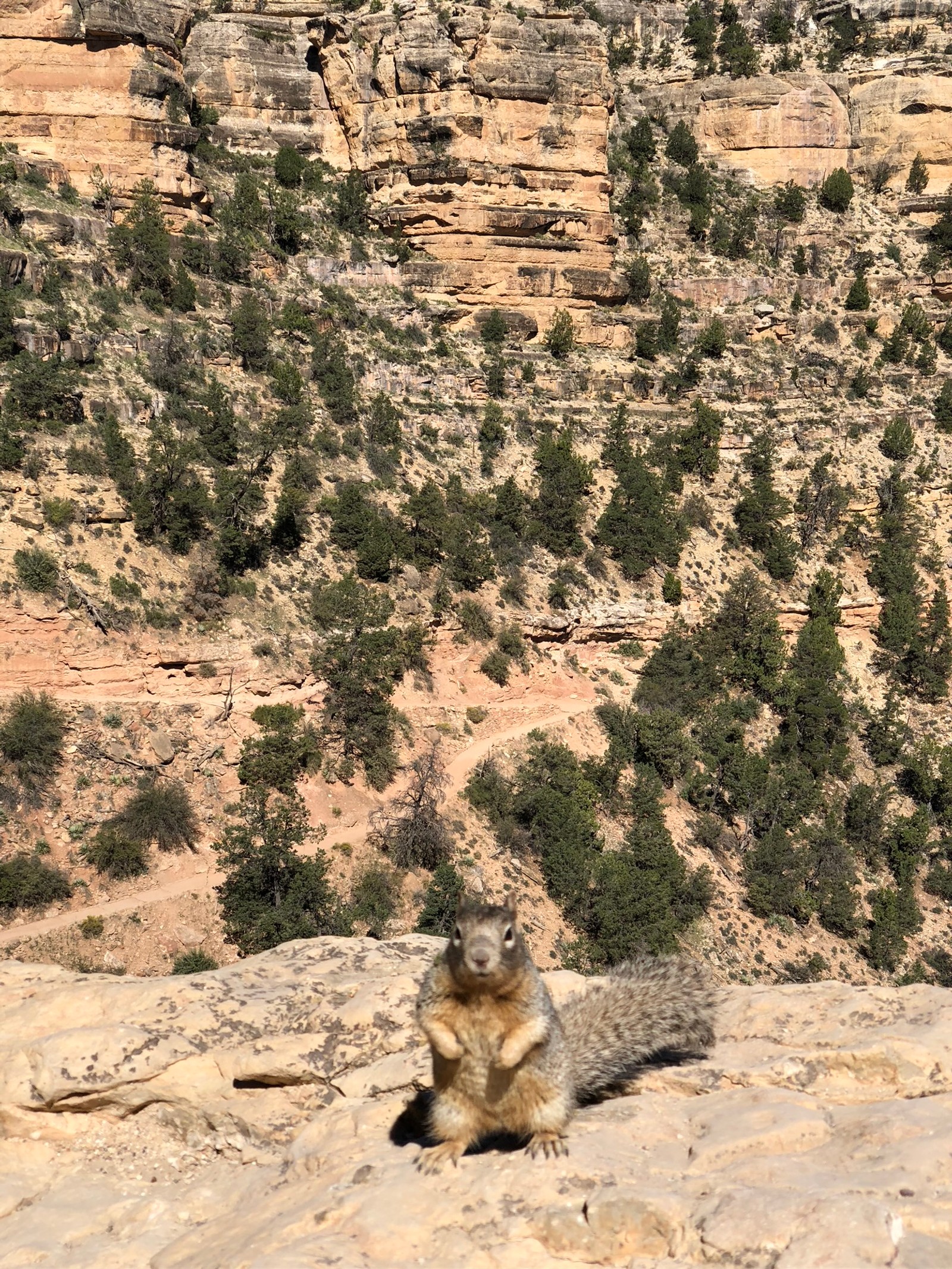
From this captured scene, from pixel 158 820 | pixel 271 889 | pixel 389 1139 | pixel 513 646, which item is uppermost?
pixel 389 1139

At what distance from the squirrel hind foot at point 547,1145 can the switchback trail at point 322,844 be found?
2705cm

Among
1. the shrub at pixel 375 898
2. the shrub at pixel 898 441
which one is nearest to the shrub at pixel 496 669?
the shrub at pixel 375 898

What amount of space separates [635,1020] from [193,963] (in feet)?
80.4

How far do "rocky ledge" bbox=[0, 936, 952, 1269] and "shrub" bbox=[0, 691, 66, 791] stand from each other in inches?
978

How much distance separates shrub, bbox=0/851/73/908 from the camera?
31.8 meters

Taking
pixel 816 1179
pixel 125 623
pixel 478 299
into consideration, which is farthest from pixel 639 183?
pixel 816 1179

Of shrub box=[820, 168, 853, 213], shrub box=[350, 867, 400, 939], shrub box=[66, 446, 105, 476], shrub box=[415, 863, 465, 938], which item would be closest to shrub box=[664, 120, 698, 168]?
shrub box=[820, 168, 853, 213]

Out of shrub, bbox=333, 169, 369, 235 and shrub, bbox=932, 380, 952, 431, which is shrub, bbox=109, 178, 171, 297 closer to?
shrub, bbox=333, 169, 369, 235

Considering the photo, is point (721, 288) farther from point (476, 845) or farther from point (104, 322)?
point (476, 845)

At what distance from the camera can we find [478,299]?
72625 mm

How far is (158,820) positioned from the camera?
35625 millimetres

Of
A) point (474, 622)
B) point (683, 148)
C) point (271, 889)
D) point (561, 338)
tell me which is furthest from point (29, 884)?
point (683, 148)

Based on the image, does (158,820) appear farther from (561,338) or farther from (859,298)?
(859,298)

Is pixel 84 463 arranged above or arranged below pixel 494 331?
below
